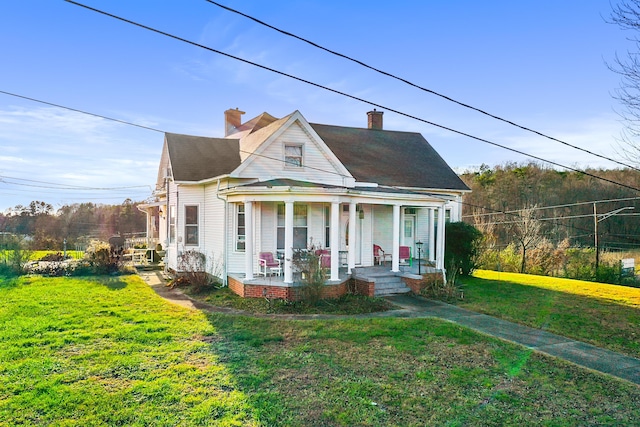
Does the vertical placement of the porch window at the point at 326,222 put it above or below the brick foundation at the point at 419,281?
above

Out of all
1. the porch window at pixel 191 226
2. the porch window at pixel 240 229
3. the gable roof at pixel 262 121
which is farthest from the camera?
the gable roof at pixel 262 121

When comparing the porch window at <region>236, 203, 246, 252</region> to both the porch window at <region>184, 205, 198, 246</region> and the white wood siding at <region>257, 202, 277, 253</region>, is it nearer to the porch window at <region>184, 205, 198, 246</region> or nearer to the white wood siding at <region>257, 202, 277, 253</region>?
the white wood siding at <region>257, 202, 277, 253</region>

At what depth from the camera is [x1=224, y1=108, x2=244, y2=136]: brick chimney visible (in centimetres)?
2277

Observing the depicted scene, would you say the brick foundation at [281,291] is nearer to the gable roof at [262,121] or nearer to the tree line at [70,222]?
the gable roof at [262,121]

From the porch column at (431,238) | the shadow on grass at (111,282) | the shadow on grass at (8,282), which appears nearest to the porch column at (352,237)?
the porch column at (431,238)

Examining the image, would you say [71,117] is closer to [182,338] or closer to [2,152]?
[182,338]

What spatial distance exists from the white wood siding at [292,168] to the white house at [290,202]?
38 millimetres

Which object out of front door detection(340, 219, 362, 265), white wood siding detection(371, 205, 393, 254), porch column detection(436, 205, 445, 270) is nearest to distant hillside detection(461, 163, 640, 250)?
white wood siding detection(371, 205, 393, 254)

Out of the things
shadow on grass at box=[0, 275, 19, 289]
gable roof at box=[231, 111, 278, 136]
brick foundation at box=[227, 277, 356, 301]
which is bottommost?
shadow on grass at box=[0, 275, 19, 289]

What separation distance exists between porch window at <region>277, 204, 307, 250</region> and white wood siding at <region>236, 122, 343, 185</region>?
4.03ft

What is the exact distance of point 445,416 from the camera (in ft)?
16.5

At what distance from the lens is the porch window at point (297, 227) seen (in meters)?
14.7

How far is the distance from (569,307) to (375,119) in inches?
575

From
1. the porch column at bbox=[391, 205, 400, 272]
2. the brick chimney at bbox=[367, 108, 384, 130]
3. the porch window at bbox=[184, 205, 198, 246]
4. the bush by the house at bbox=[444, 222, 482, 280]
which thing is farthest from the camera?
the brick chimney at bbox=[367, 108, 384, 130]
